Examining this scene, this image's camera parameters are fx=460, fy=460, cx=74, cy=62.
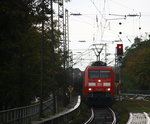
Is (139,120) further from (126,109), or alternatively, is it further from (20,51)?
(126,109)

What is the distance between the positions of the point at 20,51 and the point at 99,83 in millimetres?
19274

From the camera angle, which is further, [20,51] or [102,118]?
[102,118]

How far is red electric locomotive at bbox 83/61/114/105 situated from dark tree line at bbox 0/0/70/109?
19.4 ft

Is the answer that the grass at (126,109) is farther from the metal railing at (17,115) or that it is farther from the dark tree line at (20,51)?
the metal railing at (17,115)

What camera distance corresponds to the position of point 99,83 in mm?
40062

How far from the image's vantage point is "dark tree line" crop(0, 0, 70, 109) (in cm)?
1634

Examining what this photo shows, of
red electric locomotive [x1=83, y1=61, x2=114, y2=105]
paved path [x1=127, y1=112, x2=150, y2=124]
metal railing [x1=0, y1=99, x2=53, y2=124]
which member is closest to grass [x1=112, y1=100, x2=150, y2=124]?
paved path [x1=127, y1=112, x2=150, y2=124]

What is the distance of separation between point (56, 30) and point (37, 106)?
20122 mm

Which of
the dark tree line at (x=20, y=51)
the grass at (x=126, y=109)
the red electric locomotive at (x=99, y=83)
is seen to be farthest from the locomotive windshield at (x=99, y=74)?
the dark tree line at (x=20, y=51)

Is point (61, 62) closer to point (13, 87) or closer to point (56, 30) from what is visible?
point (56, 30)

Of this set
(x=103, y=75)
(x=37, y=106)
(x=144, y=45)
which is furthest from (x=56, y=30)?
(x=144, y=45)

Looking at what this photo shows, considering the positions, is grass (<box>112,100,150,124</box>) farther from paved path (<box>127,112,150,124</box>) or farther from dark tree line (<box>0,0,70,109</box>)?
dark tree line (<box>0,0,70,109</box>)

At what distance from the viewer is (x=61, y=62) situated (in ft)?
137

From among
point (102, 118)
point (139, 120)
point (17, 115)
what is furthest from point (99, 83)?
point (17, 115)
